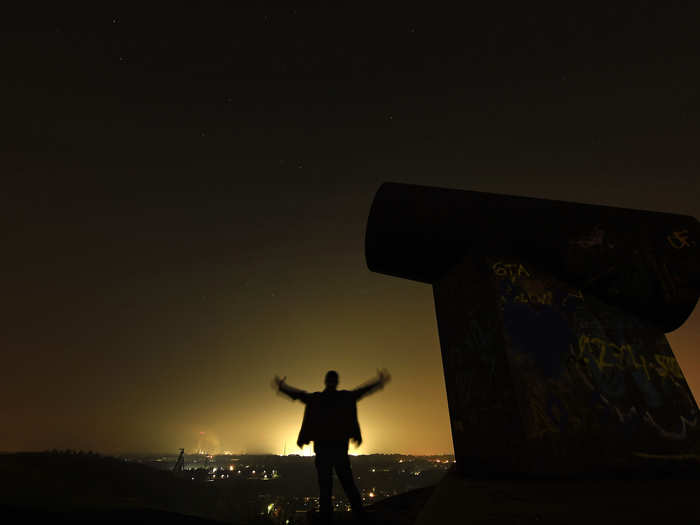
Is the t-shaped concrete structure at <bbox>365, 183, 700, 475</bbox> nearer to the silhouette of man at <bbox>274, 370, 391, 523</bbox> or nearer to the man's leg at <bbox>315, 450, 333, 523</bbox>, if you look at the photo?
the silhouette of man at <bbox>274, 370, 391, 523</bbox>

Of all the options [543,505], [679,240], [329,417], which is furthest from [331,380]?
[679,240]

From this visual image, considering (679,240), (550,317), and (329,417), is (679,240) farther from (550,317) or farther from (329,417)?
(329,417)

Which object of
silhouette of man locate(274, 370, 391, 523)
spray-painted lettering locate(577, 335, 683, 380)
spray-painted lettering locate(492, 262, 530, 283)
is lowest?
silhouette of man locate(274, 370, 391, 523)

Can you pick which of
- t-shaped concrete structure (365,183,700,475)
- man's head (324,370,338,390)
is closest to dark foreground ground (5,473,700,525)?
t-shaped concrete structure (365,183,700,475)

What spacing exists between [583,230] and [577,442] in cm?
253

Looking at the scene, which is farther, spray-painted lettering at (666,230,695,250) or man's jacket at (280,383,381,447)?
spray-painted lettering at (666,230,695,250)

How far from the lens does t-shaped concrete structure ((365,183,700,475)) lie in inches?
128

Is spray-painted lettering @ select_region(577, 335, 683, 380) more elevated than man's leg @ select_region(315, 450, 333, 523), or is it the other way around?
spray-painted lettering @ select_region(577, 335, 683, 380)

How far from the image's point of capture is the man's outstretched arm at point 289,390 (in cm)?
451

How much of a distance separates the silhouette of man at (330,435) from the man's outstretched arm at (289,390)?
8cm

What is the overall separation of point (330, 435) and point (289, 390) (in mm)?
862

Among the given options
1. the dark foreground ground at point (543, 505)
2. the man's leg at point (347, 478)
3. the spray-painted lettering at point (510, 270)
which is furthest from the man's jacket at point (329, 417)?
the spray-painted lettering at point (510, 270)

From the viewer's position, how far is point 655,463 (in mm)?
3176

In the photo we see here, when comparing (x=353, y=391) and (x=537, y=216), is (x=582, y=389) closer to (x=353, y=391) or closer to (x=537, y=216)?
(x=537, y=216)
